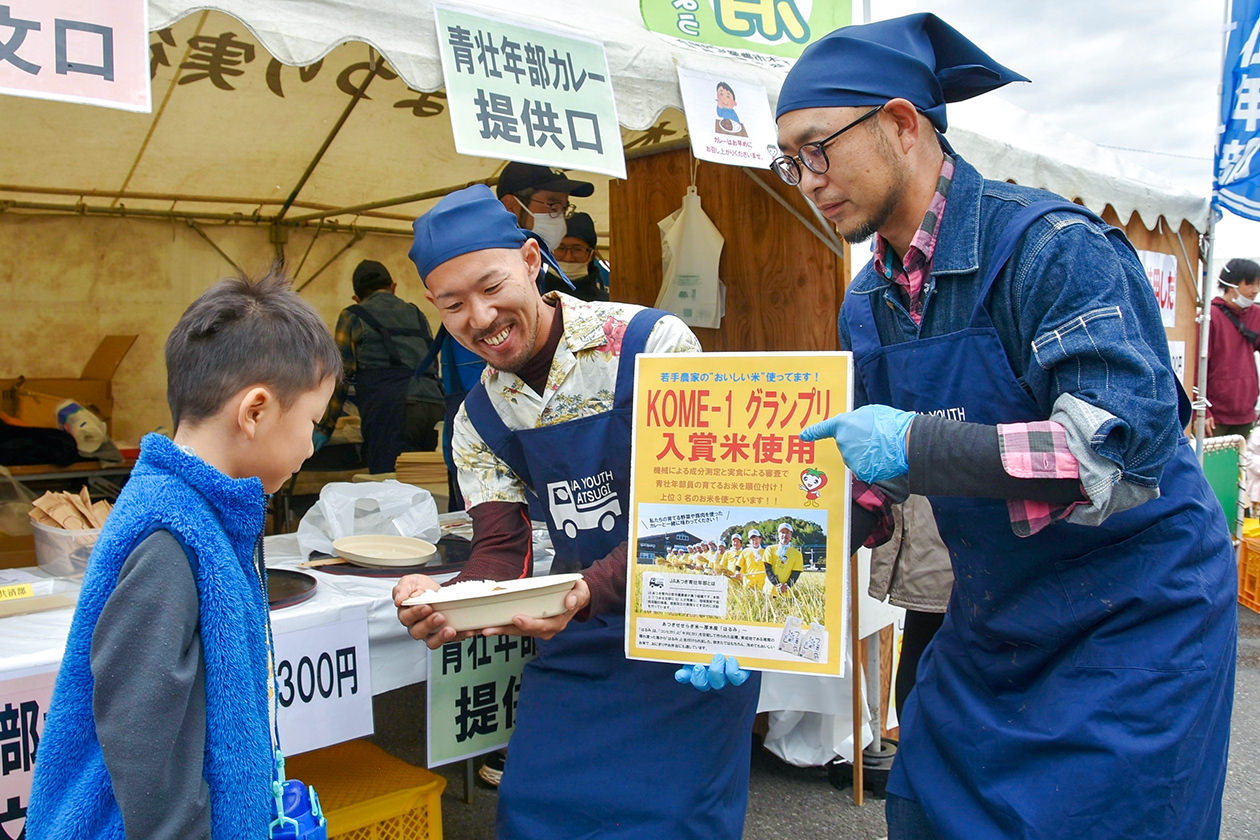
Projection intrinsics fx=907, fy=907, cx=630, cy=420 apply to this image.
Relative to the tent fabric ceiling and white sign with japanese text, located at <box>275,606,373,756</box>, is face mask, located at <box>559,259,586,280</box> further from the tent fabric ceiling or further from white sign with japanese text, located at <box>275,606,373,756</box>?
white sign with japanese text, located at <box>275,606,373,756</box>

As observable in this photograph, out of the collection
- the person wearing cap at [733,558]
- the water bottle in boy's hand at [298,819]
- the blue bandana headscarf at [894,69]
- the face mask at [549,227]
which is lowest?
the water bottle in boy's hand at [298,819]

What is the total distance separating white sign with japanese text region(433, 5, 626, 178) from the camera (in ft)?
8.16

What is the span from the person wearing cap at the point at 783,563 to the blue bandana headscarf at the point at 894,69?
73 cm

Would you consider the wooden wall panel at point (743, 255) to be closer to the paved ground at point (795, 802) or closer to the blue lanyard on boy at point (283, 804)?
the paved ground at point (795, 802)

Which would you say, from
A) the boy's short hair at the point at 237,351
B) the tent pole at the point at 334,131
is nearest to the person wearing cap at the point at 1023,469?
the boy's short hair at the point at 237,351

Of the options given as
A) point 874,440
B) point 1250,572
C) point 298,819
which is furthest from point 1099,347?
point 1250,572

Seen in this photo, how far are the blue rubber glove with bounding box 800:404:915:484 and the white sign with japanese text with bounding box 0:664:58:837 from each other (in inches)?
62.2

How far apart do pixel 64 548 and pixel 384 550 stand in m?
0.79

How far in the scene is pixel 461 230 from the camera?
6.29 feet

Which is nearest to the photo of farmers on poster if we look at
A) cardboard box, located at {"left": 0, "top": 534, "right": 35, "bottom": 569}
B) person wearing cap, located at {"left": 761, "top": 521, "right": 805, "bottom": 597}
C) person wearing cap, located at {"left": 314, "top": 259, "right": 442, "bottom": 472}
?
person wearing cap, located at {"left": 761, "top": 521, "right": 805, "bottom": 597}

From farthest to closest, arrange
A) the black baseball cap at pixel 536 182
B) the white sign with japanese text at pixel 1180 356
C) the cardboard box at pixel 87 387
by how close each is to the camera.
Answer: the white sign with japanese text at pixel 1180 356 < the cardboard box at pixel 87 387 < the black baseball cap at pixel 536 182

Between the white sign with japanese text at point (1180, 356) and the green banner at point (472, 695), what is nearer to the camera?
the green banner at point (472, 695)

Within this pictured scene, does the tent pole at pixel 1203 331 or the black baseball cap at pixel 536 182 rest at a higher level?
the black baseball cap at pixel 536 182

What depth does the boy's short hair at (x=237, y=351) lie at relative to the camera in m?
1.31
